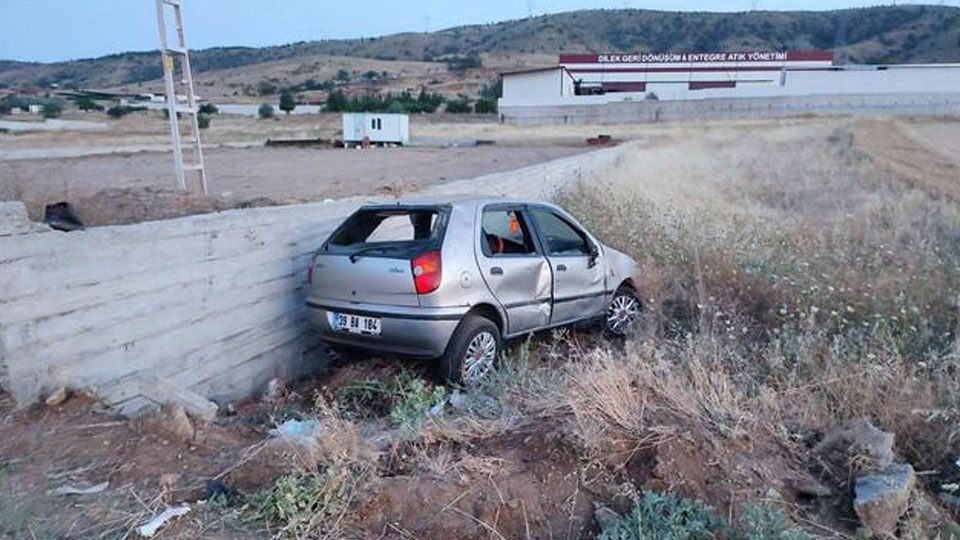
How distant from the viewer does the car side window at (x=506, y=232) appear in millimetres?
6730

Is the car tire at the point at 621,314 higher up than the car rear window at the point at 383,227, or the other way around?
the car rear window at the point at 383,227

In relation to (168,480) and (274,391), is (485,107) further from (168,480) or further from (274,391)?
(168,480)

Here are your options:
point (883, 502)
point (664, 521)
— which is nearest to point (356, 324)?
point (664, 521)

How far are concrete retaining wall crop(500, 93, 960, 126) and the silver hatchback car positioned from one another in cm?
5086

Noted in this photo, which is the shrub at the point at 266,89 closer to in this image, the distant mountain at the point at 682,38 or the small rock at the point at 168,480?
the distant mountain at the point at 682,38

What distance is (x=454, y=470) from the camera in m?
3.67

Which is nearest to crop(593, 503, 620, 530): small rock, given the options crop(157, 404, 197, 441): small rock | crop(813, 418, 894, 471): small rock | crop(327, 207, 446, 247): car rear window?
crop(813, 418, 894, 471): small rock

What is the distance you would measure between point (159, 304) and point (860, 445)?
466 cm

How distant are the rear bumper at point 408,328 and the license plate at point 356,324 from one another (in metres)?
0.03

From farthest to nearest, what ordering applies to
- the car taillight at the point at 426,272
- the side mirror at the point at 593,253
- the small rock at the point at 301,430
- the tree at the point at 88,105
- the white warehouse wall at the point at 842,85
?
the tree at the point at 88,105 < the white warehouse wall at the point at 842,85 < the side mirror at the point at 593,253 < the car taillight at the point at 426,272 < the small rock at the point at 301,430

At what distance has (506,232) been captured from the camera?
6922 millimetres

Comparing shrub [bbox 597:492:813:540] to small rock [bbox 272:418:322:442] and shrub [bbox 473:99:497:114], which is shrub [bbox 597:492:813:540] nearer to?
small rock [bbox 272:418:322:442]

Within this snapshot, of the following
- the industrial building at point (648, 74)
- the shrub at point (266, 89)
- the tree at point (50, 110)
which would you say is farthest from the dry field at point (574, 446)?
the shrub at point (266, 89)

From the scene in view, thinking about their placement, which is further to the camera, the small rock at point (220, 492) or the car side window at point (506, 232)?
the car side window at point (506, 232)
